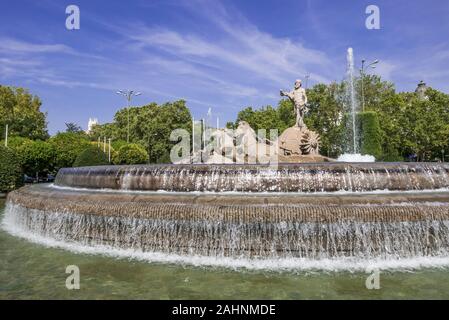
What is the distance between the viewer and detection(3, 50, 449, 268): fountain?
7.35 m

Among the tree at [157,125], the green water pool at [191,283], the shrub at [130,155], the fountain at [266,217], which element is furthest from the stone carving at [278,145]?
the tree at [157,125]

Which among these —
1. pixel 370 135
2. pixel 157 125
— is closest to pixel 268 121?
pixel 370 135

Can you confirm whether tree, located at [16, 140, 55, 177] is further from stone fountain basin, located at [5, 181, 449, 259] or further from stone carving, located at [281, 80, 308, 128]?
stone fountain basin, located at [5, 181, 449, 259]

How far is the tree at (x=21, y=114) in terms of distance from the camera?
49.6 metres

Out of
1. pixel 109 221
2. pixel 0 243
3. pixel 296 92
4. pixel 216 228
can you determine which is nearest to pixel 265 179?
pixel 216 228

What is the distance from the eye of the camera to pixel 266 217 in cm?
733

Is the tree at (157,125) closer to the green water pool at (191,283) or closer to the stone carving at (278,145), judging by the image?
the stone carving at (278,145)

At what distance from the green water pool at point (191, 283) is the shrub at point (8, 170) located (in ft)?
45.1

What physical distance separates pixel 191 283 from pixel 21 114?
56.2m

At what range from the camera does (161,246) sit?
802cm

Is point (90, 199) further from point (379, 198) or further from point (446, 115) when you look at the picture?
point (446, 115)

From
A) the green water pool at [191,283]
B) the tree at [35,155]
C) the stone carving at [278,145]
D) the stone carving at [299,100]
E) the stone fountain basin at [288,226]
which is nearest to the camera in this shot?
the green water pool at [191,283]

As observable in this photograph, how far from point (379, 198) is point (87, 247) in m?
6.42

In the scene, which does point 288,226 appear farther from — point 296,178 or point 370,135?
point 370,135
